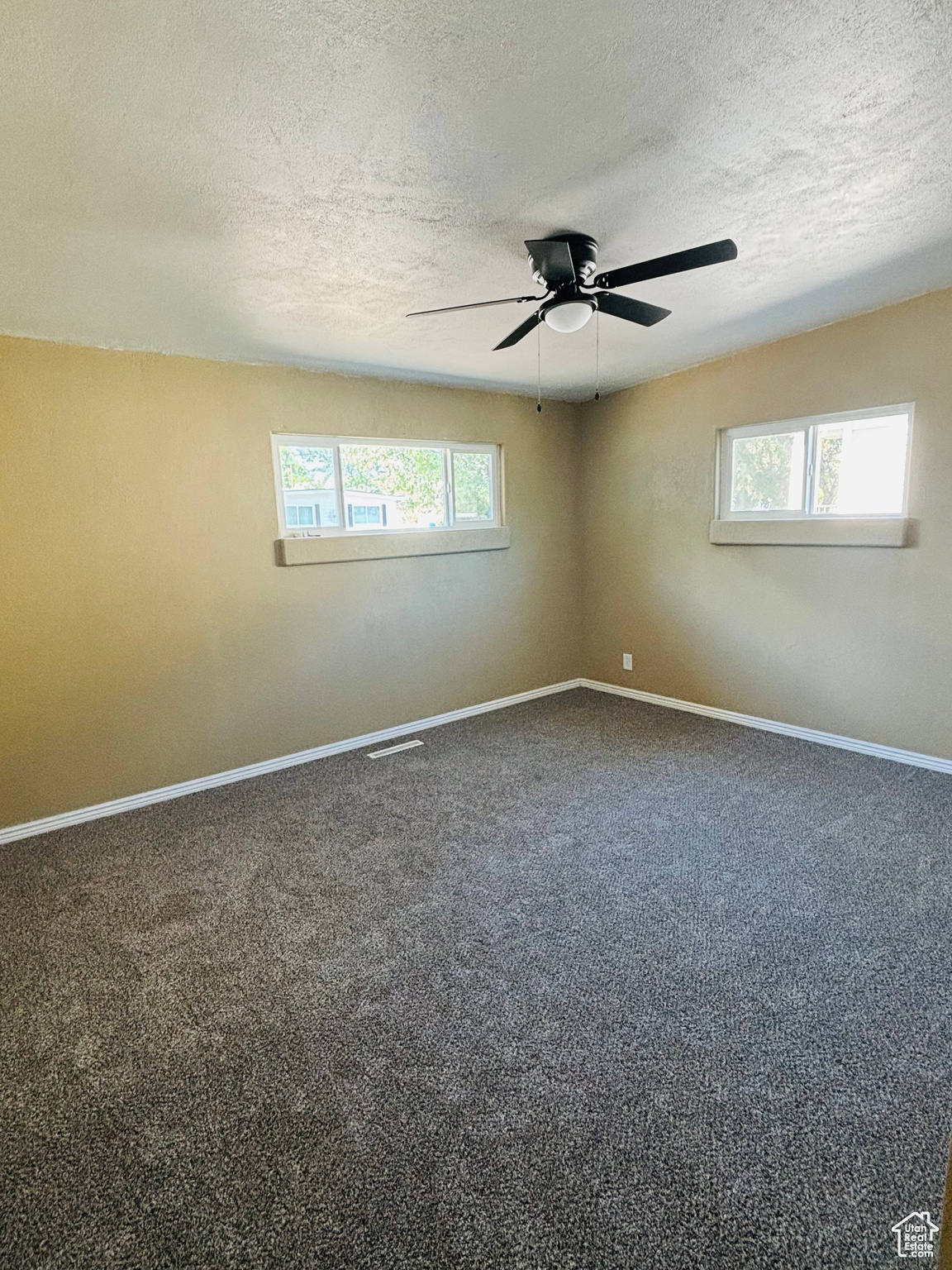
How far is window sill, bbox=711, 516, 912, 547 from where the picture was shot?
3.28m

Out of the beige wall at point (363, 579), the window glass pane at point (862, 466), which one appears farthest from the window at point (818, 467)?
the beige wall at point (363, 579)

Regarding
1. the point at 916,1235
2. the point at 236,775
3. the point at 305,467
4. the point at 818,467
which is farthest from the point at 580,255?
the point at 236,775

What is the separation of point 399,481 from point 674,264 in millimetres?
2539

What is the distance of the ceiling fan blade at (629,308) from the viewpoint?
89.0 inches

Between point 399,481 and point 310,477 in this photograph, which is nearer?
point 310,477

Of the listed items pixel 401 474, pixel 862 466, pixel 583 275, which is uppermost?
pixel 583 275

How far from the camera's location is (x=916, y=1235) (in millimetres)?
1155

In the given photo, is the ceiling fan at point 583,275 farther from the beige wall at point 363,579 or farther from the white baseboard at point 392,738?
the white baseboard at point 392,738

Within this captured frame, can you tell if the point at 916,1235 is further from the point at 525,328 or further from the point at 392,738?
the point at 392,738

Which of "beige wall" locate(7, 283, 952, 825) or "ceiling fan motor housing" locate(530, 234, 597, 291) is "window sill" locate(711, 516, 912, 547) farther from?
"ceiling fan motor housing" locate(530, 234, 597, 291)

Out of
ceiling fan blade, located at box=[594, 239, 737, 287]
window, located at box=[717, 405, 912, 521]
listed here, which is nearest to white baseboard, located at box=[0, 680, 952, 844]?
window, located at box=[717, 405, 912, 521]

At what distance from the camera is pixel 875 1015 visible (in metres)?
1.70

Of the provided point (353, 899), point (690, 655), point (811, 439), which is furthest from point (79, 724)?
point (811, 439)

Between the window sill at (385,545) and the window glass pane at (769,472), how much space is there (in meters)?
1.72
